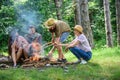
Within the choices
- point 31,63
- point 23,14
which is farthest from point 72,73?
point 23,14

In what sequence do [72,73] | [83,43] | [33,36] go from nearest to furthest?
[72,73]
[83,43]
[33,36]

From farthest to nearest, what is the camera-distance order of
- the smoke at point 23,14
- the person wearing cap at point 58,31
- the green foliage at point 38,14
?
the smoke at point 23,14 → the green foliage at point 38,14 → the person wearing cap at point 58,31

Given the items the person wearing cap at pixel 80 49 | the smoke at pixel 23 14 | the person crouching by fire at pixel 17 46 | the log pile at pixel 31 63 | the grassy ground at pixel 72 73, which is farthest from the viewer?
the smoke at pixel 23 14

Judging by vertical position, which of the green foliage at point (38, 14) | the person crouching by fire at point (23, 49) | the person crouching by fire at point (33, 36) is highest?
the person crouching by fire at point (33, 36)

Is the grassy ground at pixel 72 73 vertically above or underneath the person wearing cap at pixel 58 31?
underneath

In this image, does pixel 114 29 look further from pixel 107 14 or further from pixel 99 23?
pixel 107 14

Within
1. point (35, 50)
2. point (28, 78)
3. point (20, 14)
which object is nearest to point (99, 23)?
point (20, 14)

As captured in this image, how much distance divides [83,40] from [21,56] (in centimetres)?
205

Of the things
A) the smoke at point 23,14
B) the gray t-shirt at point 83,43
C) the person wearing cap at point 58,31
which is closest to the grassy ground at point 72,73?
the gray t-shirt at point 83,43

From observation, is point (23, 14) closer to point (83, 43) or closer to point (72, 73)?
point (83, 43)

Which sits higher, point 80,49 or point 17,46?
point 17,46

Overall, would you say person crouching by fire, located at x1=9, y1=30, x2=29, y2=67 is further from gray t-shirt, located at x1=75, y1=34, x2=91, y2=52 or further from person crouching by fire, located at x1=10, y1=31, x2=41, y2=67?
gray t-shirt, located at x1=75, y1=34, x2=91, y2=52

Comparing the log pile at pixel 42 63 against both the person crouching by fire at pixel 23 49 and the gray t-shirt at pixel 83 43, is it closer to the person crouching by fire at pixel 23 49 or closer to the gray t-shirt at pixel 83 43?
the person crouching by fire at pixel 23 49

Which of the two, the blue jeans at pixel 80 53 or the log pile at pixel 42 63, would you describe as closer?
the log pile at pixel 42 63
